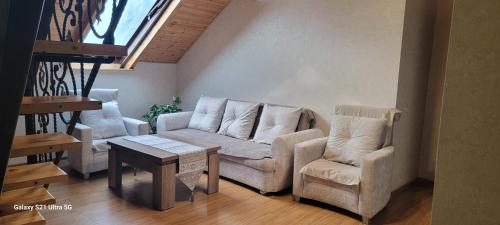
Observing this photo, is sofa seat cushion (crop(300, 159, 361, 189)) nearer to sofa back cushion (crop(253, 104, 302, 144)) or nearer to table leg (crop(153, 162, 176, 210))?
sofa back cushion (crop(253, 104, 302, 144))

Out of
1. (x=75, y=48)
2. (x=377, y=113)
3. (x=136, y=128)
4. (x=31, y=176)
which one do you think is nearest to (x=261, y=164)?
(x=377, y=113)

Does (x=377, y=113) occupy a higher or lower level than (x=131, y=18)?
lower

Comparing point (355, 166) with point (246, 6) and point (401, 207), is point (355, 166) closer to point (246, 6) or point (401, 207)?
point (401, 207)

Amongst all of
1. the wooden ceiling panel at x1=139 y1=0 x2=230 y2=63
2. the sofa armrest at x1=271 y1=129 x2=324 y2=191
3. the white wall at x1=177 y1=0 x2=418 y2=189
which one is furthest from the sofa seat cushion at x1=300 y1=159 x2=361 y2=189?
the wooden ceiling panel at x1=139 y1=0 x2=230 y2=63

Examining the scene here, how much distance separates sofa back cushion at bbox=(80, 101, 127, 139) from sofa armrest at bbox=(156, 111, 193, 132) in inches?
19.3

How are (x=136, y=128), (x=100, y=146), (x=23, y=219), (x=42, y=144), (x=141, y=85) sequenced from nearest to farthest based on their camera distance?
(x=23, y=219) → (x=42, y=144) → (x=100, y=146) → (x=136, y=128) → (x=141, y=85)

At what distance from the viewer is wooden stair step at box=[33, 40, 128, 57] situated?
1442 mm

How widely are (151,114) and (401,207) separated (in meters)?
3.52

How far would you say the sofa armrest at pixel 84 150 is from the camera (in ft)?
12.3

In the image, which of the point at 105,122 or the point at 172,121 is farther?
the point at 172,121

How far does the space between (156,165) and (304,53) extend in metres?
2.13

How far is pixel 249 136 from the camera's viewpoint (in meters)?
4.37

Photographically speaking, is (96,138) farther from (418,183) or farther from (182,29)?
(418,183)

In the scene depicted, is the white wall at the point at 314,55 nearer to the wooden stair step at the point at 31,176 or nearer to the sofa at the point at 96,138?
the sofa at the point at 96,138
